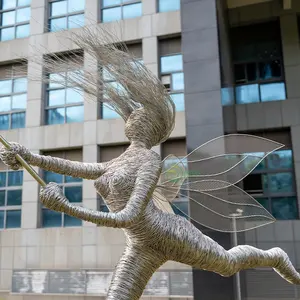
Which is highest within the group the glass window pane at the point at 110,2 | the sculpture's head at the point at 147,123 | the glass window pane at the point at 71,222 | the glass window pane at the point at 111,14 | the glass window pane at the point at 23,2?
the glass window pane at the point at 23,2

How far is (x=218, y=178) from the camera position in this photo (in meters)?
3.42

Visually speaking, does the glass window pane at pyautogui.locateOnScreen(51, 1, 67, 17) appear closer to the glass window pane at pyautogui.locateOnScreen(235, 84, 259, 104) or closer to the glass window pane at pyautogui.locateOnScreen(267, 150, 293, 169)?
the glass window pane at pyautogui.locateOnScreen(235, 84, 259, 104)

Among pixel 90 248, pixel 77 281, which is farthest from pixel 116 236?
pixel 77 281

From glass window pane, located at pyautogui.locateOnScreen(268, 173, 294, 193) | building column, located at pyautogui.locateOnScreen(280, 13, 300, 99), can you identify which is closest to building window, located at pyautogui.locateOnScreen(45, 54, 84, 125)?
glass window pane, located at pyautogui.locateOnScreen(268, 173, 294, 193)

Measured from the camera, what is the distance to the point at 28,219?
10.1 m

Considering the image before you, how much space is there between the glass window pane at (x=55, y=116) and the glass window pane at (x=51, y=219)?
2.26 m

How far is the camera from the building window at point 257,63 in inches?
376

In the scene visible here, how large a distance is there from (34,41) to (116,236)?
5470 mm

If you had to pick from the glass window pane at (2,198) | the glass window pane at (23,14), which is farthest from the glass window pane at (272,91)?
the glass window pane at (2,198)

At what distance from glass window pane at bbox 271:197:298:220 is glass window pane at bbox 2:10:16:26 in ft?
28.1

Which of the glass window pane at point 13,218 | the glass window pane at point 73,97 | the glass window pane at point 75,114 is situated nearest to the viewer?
the glass window pane at point 13,218

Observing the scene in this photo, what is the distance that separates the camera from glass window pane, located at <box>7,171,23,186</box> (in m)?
10.7

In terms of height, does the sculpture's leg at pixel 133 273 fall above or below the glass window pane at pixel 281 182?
below

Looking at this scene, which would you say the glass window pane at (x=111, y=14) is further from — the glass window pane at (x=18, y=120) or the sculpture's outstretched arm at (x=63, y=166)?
the sculpture's outstretched arm at (x=63, y=166)
